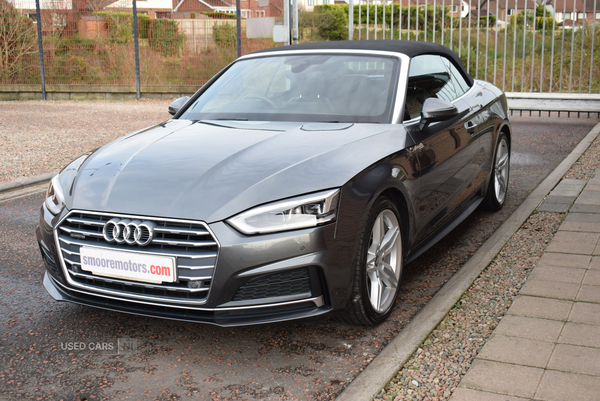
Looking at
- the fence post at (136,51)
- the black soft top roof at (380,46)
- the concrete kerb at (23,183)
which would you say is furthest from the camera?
the fence post at (136,51)

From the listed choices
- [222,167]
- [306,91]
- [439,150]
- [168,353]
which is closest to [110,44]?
[306,91]

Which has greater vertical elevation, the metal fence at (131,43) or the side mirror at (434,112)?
the metal fence at (131,43)

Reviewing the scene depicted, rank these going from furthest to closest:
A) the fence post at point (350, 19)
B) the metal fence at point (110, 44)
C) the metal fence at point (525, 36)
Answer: the metal fence at point (110, 44), the fence post at point (350, 19), the metal fence at point (525, 36)

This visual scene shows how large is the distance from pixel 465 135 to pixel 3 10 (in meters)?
16.2

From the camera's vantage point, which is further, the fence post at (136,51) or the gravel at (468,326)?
the fence post at (136,51)

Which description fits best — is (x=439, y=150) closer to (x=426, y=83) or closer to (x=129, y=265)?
(x=426, y=83)

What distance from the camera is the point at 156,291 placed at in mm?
2990

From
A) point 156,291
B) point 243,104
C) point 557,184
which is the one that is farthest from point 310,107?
point 557,184

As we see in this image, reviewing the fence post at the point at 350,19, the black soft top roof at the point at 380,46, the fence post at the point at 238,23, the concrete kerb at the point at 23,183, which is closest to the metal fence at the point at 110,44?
the fence post at the point at 238,23

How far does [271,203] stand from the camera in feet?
9.64

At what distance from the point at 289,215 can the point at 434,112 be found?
57.9 inches

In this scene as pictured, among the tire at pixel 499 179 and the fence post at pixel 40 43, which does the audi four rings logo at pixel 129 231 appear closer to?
the tire at pixel 499 179

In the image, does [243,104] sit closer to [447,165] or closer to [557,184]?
[447,165]

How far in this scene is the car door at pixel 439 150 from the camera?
Result: 3.93m
